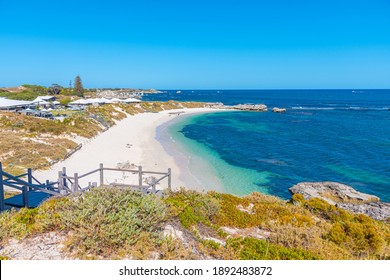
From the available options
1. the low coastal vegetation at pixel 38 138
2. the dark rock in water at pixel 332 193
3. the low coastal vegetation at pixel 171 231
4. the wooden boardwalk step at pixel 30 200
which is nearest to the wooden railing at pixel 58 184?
the wooden boardwalk step at pixel 30 200

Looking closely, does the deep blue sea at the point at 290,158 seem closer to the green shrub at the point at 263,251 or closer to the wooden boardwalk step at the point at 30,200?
the wooden boardwalk step at the point at 30,200

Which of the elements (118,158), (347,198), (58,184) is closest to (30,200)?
(58,184)

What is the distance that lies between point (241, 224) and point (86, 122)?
30.2 meters

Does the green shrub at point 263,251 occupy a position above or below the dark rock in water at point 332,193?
above

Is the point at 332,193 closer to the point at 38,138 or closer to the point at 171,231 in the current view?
the point at 171,231

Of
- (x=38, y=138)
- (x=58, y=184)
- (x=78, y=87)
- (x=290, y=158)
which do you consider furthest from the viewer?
(x=78, y=87)

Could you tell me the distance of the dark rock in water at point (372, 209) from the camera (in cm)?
1252

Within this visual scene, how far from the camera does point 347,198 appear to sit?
15031 millimetres

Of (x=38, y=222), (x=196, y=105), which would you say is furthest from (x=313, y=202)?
(x=196, y=105)

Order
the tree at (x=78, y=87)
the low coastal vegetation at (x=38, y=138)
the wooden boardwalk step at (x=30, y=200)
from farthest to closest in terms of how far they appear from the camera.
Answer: the tree at (x=78, y=87), the low coastal vegetation at (x=38, y=138), the wooden boardwalk step at (x=30, y=200)

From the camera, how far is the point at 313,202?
36.4ft

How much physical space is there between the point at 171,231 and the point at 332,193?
1281cm

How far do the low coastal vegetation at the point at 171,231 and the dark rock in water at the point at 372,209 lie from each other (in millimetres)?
4826

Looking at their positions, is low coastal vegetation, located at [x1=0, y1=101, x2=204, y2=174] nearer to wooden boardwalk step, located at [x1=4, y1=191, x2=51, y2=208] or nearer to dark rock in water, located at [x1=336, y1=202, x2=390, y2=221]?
wooden boardwalk step, located at [x1=4, y1=191, x2=51, y2=208]
